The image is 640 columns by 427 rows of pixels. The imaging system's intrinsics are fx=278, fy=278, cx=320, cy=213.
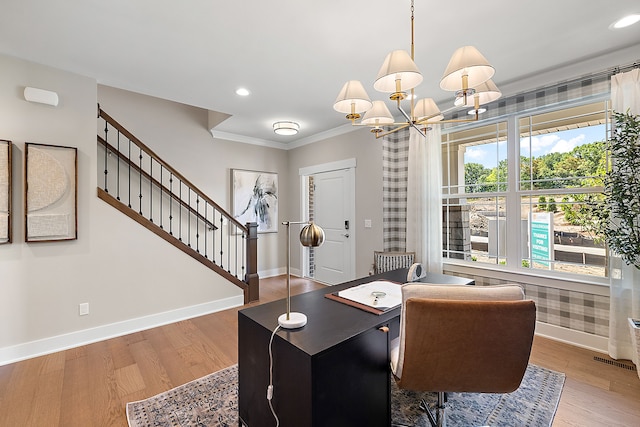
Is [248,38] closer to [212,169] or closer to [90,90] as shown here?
[90,90]

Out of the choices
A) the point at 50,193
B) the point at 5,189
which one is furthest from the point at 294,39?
the point at 5,189

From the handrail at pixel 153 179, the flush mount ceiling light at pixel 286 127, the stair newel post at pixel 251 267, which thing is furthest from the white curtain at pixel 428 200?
the handrail at pixel 153 179

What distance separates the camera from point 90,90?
2707mm

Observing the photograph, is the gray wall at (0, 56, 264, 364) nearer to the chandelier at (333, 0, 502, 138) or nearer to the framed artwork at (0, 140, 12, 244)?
the framed artwork at (0, 140, 12, 244)

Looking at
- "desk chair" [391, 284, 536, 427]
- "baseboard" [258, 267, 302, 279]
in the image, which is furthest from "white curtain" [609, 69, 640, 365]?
"baseboard" [258, 267, 302, 279]

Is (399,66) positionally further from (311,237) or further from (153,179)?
(153,179)

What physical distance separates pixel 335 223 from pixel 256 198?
155 cm

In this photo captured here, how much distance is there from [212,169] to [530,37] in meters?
4.24

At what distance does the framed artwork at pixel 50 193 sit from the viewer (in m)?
2.38

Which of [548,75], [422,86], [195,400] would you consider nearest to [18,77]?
[195,400]

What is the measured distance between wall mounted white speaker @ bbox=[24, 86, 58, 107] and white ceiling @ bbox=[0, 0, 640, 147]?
102 millimetres

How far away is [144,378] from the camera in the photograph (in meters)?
2.12

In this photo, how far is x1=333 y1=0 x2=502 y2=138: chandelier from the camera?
53.9 inches

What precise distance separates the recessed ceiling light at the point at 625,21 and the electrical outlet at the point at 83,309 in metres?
4.92
